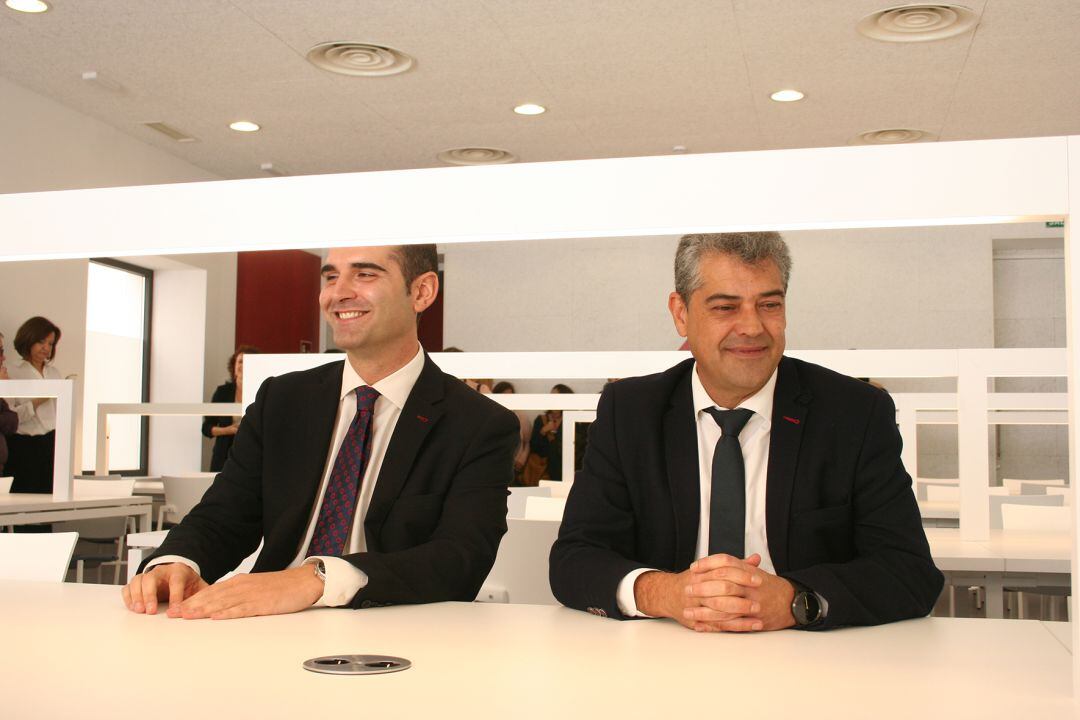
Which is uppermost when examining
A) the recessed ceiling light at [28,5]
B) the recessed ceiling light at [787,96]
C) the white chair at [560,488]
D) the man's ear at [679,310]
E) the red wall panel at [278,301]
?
the recessed ceiling light at [787,96]

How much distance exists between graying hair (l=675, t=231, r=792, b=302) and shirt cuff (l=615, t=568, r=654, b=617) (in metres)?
0.61

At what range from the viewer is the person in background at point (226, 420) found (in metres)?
6.67

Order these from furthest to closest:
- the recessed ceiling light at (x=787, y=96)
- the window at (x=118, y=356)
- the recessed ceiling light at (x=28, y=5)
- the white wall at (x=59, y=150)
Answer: the window at (x=118, y=356) < the recessed ceiling light at (x=787, y=96) < the white wall at (x=59, y=150) < the recessed ceiling light at (x=28, y=5)

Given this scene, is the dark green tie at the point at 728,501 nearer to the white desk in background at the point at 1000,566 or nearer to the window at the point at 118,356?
the white desk in background at the point at 1000,566

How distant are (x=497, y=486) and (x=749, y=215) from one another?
36.7 inches

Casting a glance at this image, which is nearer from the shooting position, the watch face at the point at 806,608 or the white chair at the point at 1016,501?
the watch face at the point at 806,608

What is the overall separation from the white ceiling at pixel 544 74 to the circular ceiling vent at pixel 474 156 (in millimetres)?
97

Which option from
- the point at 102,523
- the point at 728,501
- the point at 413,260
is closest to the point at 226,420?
the point at 102,523

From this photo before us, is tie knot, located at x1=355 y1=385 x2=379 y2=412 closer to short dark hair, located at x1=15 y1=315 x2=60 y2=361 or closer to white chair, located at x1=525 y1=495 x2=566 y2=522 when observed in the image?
white chair, located at x1=525 y1=495 x2=566 y2=522

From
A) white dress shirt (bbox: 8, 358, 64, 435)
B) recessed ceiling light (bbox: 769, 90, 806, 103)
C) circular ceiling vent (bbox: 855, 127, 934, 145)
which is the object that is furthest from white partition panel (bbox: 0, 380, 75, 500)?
circular ceiling vent (bbox: 855, 127, 934, 145)

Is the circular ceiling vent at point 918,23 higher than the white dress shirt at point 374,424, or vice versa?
the circular ceiling vent at point 918,23

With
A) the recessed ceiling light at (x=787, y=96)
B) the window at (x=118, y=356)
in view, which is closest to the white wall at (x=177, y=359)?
the window at (x=118, y=356)

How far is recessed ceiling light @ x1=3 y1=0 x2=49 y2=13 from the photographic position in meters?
5.02

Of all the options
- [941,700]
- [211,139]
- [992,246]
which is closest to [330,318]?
[941,700]
